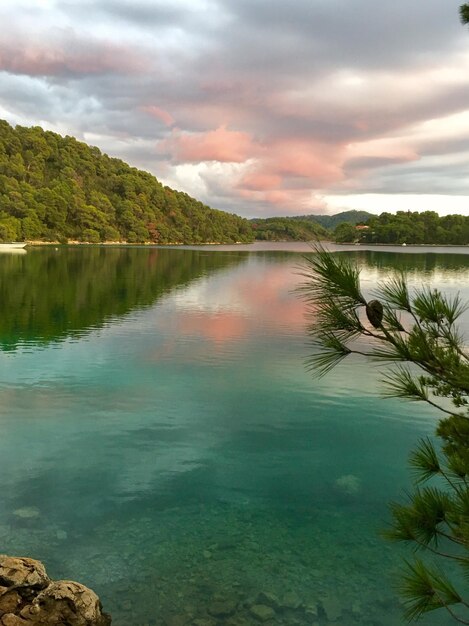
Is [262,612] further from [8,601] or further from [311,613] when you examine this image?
[8,601]

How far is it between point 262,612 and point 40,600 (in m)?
3.54

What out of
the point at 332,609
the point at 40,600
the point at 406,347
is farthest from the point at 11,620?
the point at 406,347

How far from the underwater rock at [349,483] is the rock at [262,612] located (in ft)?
15.9

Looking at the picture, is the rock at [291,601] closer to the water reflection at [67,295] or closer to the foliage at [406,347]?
the foliage at [406,347]

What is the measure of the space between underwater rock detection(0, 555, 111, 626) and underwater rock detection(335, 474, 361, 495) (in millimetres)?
7055

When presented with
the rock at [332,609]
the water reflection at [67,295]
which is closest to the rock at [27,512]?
the rock at [332,609]

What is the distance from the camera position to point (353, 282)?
386 centimetres

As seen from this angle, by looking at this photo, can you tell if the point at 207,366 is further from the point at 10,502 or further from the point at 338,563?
the point at 338,563

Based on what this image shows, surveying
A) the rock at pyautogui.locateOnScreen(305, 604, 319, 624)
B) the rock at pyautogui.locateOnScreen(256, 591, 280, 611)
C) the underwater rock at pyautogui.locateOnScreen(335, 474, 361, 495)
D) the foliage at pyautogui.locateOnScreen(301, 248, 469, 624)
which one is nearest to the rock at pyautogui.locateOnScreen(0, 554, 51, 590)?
the rock at pyautogui.locateOnScreen(256, 591, 280, 611)

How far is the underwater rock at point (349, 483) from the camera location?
1246 cm

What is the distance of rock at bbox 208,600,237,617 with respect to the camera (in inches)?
312

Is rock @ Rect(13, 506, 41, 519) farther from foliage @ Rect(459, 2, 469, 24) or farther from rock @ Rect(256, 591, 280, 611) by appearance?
foliage @ Rect(459, 2, 469, 24)

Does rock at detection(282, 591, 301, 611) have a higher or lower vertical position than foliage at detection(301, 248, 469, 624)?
lower

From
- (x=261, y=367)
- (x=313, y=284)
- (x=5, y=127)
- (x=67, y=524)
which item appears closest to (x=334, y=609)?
(x=67, y=524)
